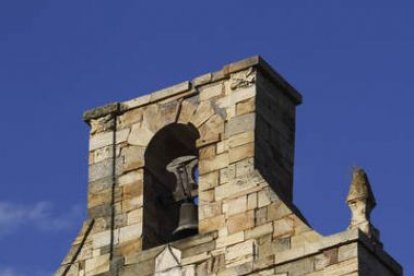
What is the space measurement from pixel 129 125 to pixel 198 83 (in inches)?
50.5

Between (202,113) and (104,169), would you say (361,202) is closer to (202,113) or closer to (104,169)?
(202,113)

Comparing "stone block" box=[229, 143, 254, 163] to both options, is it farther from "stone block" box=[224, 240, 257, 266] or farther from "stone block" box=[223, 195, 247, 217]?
"stone block" box=[224, 240, 257, 266]

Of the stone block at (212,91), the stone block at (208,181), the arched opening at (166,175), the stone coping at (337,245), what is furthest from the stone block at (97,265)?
the stone coping at (337,245)

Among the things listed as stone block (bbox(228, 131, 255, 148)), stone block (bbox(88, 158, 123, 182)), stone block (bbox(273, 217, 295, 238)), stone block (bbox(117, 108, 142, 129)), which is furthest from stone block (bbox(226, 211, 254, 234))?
stone block (bbox(117, 108, 142, 129))

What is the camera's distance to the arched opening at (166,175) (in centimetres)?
4306

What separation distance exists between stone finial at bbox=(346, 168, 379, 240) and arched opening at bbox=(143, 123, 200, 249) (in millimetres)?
3047

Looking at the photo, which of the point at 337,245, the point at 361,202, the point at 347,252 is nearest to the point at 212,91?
the point at 361,202

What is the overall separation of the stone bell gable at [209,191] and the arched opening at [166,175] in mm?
A: 14

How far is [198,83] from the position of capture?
43000 millimetres

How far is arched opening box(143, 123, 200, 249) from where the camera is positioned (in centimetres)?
4306

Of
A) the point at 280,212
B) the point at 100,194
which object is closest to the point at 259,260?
the point at 280,212

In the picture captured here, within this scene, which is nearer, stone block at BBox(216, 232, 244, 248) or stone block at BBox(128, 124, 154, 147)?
stone block at BBox(216, 232, 244, 248)

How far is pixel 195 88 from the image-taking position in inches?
1693

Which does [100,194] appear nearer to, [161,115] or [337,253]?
[161,115]
